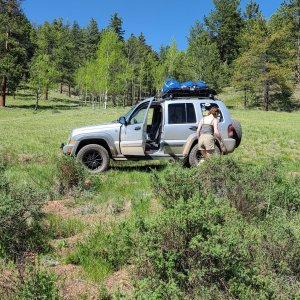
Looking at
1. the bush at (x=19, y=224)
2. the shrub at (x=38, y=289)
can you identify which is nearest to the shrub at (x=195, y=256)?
the shrub at (x=38, y=289)

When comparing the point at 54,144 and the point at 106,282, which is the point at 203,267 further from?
the point at 54,144

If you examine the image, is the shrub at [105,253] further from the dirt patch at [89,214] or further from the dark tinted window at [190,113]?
the dark tinted window at [190,113]

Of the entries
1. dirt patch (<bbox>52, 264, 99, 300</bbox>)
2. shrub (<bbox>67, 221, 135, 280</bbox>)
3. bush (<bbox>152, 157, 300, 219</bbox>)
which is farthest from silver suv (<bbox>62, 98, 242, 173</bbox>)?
dirt patch (<bbox>52, 264, 99, 300</bbox>)

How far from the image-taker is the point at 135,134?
33.4 ft

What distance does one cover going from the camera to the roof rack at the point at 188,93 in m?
10.8

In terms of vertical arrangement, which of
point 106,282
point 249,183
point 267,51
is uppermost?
point 267,51

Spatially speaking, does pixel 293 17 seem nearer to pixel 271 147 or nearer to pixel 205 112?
pixel 271 147

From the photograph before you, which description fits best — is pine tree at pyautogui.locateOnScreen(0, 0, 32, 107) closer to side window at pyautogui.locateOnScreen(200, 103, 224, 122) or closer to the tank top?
side window at pyautogui.locateOnScreen(200, 103, 224, 122)

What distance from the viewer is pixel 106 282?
12.6ft

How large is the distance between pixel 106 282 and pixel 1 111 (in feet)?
129

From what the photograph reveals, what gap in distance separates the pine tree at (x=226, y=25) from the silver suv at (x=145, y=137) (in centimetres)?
6800

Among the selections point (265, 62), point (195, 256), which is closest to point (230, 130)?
point (195, 256)

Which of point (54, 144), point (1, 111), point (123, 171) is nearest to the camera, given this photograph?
point (123, 171)

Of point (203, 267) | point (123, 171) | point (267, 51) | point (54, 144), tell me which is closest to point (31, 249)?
point (203, 267)
